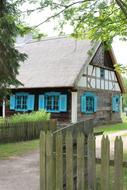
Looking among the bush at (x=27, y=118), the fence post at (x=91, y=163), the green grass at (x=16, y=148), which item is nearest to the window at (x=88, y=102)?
the bush at (x=27, y=118)

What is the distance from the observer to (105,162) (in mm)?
5688

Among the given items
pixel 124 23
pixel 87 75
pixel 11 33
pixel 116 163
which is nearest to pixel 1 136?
pixel 11 33

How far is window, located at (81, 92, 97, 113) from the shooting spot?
26.7 m

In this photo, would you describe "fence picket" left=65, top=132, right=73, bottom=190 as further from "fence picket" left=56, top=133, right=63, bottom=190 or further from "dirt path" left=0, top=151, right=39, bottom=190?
"dirt path" left=0, top=151, right=39, bottom=190

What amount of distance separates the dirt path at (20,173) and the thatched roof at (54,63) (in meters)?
13.4

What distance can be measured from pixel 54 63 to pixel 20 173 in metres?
19.3

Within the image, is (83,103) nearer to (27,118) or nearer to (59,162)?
(27,118)

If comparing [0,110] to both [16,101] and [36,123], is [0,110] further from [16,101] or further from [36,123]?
[36,123]

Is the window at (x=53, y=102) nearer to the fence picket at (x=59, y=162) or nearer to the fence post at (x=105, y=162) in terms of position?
A: the fence picket at (x=59, y=162)

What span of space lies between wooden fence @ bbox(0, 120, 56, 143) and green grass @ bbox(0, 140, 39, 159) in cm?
43

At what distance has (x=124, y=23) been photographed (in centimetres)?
1381

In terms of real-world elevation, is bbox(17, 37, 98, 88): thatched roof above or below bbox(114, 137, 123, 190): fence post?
above

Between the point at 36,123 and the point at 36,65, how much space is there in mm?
11712

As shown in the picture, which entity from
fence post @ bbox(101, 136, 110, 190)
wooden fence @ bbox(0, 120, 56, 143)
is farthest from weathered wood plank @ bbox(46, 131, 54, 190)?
wooden fence @ bbox(0, 120, 56, 143)
